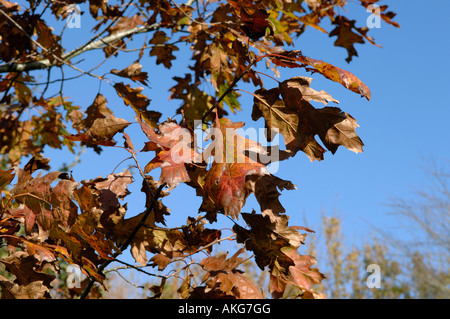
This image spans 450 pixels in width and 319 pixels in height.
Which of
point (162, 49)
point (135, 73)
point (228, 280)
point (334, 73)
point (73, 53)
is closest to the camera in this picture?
point (334, 73)

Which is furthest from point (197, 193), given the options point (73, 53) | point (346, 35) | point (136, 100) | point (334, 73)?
point (346, 35)

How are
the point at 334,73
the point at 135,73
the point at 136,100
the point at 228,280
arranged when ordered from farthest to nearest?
the point at 135,73 < the point at 136,100 < the point at 228,280 < the point at 334,73

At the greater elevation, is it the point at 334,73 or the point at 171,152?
the point at 334,73

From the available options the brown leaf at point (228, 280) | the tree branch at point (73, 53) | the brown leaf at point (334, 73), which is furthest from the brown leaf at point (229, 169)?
the tree branch at point (73, 53)

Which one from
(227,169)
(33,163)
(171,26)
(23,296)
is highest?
(171,26)

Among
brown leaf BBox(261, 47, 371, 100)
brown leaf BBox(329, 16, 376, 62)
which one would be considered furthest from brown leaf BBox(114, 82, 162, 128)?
brown leaf BBox(329, 16, 376, 62)

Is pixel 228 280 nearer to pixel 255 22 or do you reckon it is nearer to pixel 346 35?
pixel 255 22

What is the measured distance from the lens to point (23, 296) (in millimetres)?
1737

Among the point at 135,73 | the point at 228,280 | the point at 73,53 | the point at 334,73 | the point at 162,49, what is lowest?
the point at 228,280

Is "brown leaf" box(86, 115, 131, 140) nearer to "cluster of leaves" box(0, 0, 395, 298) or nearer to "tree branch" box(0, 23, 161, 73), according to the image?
"cluster of leaves" box(0, 0, 395, 298)

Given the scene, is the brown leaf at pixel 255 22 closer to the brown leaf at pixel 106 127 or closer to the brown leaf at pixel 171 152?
the brown leaf at pixel 171 152
